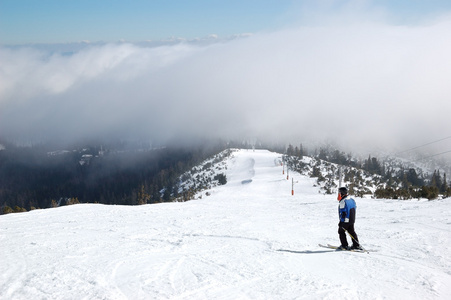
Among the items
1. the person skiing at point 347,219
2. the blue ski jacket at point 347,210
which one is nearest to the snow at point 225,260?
the person skiing at point 347,219

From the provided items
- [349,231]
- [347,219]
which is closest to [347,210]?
[347,219]

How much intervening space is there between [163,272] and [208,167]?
398ft

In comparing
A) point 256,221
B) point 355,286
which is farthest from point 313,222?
point 355,286

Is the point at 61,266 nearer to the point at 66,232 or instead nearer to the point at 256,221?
the point at 66,232

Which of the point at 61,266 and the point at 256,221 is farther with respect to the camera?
the point at 256,221

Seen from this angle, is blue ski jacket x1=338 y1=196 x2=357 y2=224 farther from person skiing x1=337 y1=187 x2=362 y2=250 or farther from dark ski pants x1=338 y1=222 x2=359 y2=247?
dark ski pants x1=338 y1=222 x2=359 y2=247

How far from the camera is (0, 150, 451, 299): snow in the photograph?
24.0ft

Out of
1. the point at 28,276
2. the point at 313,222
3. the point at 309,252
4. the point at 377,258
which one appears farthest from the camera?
the point at 313,222

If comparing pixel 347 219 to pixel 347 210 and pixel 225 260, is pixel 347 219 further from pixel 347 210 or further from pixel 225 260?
pixel 225 260

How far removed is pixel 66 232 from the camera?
15172mm

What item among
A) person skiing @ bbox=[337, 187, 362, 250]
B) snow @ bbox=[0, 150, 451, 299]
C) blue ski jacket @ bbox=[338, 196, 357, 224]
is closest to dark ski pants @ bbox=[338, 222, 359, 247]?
person skiing @ bbox=[337, 187, 362, 250]

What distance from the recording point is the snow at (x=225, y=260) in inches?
289

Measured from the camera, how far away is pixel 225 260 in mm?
9711

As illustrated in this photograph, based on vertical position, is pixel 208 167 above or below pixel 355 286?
above
